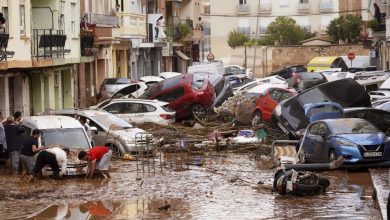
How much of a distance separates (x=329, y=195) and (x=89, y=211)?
4.83 metres

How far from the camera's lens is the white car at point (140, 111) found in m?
37.2

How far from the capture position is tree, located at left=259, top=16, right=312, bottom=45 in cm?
10506

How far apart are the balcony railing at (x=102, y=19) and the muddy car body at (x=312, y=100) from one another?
19.2 metres

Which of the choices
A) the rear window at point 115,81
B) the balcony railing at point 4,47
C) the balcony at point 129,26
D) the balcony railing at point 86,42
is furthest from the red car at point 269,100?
the balcony at point 129,26

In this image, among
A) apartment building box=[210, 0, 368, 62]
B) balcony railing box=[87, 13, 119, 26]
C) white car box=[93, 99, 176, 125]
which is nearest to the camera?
white car box=[93, 99, 176, 125]

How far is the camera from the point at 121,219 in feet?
63.0

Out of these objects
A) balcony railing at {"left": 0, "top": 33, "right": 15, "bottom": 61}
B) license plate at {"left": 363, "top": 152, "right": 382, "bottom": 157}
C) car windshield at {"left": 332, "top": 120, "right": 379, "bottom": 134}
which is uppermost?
balcony railing at {"left": 0, "top": 33, "right": 15, "bottom": 61}

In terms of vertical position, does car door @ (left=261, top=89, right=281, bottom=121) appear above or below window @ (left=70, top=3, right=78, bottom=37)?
below

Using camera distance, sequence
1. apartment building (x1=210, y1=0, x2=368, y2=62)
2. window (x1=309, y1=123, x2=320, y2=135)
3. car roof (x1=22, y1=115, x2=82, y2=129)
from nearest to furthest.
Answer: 1. car roof (x1=22, y1=115, x2=82, y2=129)
2. window (x1=309, y1=123, x2=320, y2=135)
3. apartment building (x1=210, y1=0, x2=368, y2=62)

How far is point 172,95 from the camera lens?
42.2m

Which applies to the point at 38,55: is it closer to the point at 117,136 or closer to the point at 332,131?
the point at 117,136

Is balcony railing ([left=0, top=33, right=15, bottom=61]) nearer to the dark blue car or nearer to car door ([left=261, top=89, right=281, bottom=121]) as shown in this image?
car door ([left=261, top=89, right=281, bottom=121])

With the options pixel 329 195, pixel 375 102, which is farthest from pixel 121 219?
pixel 375 102

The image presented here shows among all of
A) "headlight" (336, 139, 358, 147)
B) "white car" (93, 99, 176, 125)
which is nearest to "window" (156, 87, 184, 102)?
"white car" (93, 99, 176, 125)
